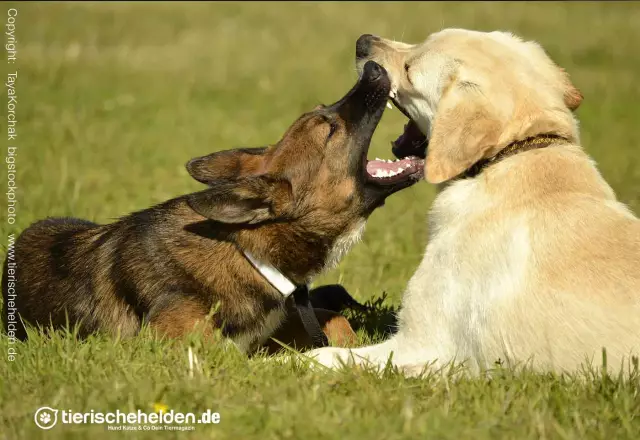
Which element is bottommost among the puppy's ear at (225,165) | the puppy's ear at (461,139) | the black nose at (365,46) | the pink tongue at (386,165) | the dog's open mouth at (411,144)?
the puppy's ear at (225,165)

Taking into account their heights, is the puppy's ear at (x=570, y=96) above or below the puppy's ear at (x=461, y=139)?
above

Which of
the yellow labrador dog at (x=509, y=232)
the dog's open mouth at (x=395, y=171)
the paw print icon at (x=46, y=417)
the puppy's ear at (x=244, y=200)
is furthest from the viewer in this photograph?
the dog's open mouth at (x=395, y=171)

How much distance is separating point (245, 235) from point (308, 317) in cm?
60

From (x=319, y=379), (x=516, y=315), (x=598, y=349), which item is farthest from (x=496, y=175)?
(x=319, y=379)

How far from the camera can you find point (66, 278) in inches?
217

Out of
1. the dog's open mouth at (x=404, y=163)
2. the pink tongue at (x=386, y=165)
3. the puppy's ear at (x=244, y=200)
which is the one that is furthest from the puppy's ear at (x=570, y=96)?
the puppy's ear at (x=244, y=200)

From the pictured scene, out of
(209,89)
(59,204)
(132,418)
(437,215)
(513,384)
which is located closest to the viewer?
(132,418)

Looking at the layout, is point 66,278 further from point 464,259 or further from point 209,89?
point 209,89

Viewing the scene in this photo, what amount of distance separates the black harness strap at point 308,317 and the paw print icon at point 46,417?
1697 mm

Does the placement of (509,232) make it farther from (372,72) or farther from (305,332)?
(305,332)

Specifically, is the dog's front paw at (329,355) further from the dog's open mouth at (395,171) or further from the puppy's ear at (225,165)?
the puppy's ear at (225,165)

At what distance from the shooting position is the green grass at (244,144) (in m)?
3.92

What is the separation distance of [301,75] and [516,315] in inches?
468

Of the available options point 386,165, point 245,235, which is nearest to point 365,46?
point 386,165
